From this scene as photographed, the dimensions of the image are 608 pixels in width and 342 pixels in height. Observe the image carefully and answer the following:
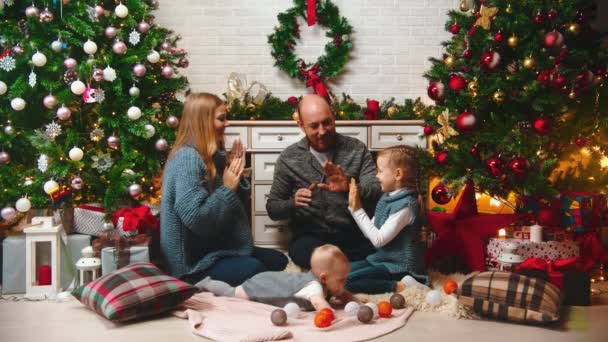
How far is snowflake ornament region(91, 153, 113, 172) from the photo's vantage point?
381 centimetres

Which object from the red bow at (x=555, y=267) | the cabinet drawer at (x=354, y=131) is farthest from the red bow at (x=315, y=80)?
the red bow at (x=555, y=267)

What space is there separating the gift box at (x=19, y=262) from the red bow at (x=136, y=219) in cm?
28

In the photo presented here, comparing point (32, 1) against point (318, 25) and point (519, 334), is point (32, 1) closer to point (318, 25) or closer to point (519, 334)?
point (318, 25)

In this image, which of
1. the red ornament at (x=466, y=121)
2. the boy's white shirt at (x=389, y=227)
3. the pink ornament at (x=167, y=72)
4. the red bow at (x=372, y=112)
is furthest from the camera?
the red bow at (x=372, y=112)

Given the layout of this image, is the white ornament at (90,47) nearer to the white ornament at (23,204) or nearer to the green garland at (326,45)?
the white ornament at (23,204)

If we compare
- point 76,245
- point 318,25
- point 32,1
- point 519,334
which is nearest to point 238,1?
point 318,25

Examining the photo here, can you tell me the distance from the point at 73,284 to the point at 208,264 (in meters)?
0.78

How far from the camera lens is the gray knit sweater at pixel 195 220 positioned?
3.08 meters

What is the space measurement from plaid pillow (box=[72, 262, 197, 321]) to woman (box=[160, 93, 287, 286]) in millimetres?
269

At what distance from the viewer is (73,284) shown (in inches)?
134

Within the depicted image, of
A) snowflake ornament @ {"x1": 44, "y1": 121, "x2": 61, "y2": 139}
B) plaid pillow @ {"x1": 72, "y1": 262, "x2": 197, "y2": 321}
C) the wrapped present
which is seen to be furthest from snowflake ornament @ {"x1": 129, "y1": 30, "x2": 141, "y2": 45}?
plaid pillow @ {"x1": 72, "y1": 262, "x2": 197, "y2": 321}

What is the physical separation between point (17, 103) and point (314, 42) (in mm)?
2477

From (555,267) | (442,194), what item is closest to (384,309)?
(555,267)

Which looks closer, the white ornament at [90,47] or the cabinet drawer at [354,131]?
the white ornament at [90,47]
